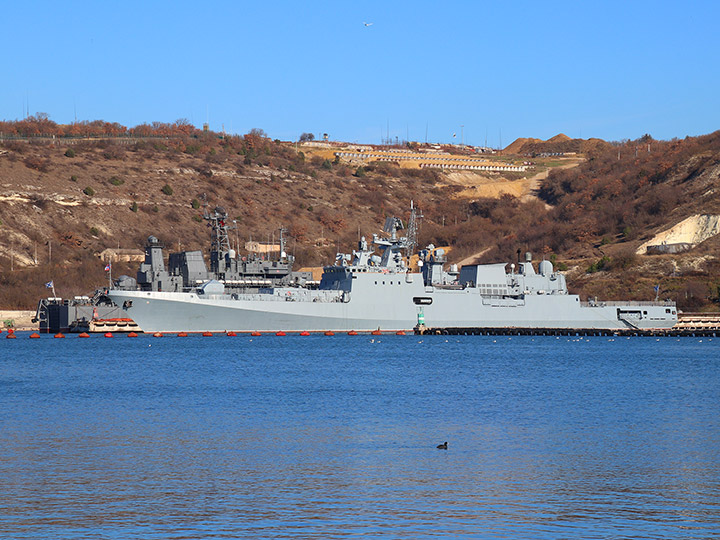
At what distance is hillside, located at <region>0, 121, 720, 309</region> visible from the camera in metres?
94.8

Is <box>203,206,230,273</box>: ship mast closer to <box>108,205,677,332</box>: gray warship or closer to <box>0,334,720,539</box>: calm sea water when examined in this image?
<box>108,205,677,332</box>: gray warship

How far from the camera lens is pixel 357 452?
20.3 m

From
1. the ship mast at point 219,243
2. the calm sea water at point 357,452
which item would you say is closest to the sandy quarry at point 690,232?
the ship mast at point 219,243

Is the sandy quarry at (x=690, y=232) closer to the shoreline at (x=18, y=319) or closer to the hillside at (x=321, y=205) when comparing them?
A: the hillside at (x=321, y=205)

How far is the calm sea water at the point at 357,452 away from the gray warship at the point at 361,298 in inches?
909

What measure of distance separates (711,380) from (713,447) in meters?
17.8

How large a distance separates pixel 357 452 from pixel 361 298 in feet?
157

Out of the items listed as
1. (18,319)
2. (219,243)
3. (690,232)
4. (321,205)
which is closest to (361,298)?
(219,243)

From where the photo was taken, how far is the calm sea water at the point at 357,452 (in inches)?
566

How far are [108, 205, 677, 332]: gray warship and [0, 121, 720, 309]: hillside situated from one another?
1751cm

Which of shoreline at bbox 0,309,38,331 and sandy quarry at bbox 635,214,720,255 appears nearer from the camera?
shoreline at bbox 0,309,38,331

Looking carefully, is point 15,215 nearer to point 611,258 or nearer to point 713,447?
point 611,258

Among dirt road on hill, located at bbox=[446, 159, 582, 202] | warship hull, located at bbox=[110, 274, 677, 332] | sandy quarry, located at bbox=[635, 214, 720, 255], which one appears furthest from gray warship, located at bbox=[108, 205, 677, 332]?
dirt road on hill, located at bbox=[446, 159, 582, 202]

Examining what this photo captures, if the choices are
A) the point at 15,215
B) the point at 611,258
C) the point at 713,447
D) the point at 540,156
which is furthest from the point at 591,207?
the point at 713,447
